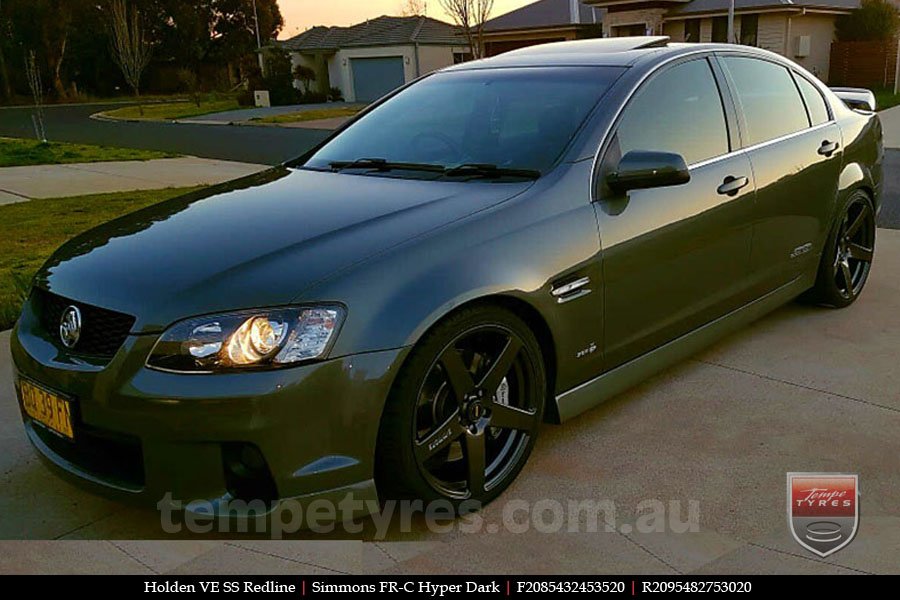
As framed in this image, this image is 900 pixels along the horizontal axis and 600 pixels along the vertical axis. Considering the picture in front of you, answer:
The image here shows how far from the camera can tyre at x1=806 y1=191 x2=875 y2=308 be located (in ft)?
15.8

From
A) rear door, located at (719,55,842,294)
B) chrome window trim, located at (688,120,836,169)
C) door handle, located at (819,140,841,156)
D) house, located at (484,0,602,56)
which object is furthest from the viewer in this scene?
house, located at (484,0,602,56)

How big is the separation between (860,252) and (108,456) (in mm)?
4414

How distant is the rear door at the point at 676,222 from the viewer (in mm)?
3299

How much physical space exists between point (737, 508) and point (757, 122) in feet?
6.93

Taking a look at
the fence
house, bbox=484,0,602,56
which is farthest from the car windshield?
house, bbox=484,0,602,56

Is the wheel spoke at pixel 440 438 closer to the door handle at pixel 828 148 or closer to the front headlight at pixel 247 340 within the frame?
the front headlight at pixel 247 340

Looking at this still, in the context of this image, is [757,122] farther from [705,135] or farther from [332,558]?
[332,558]

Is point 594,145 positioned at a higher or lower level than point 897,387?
higher

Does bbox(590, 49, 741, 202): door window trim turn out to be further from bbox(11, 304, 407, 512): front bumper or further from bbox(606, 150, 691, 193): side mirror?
bbox(11, 304, 407, 512): front bumper

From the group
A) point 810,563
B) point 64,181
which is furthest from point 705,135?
point 64,181

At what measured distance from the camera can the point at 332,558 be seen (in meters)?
2.62

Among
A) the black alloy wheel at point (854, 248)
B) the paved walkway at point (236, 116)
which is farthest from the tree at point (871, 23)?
the black alloy wheel at point (854, 248)

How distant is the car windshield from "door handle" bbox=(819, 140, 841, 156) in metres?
1.60

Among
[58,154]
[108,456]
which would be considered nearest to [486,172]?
[108,456]
